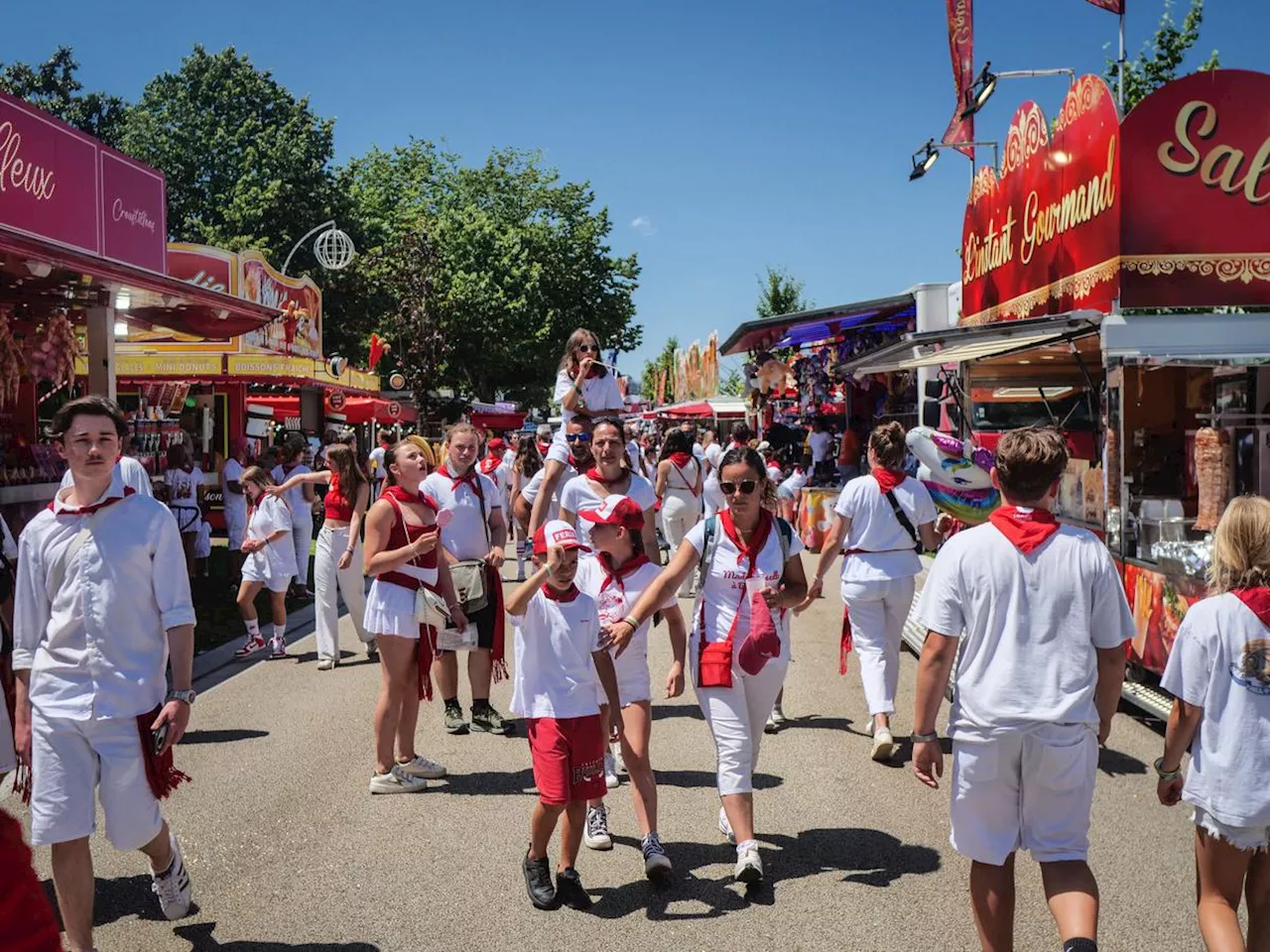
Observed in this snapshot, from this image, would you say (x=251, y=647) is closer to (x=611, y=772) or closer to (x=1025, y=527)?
(x=611, y=772)

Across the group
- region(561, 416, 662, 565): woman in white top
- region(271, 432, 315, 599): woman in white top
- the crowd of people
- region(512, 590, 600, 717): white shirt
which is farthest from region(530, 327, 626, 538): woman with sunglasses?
region(271, 432, 315, 599): woman in white top

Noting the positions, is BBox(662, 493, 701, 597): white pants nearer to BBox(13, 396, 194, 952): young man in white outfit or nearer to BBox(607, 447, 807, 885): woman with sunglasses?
BBox(607, 447, 807, 885): woman with sunglasses

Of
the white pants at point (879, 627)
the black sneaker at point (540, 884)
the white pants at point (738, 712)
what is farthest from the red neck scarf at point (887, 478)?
the black sneaker at point (540, 884)

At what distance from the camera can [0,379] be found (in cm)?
1173

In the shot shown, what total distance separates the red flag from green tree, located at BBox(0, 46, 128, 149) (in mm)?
42612

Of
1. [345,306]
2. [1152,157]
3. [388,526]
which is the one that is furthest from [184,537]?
[345,306]

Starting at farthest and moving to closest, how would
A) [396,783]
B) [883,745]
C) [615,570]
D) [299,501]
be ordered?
[299,501] < [883,745] < [396,783] < [615,570]

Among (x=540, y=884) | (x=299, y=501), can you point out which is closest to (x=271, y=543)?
(x=299, y=501)

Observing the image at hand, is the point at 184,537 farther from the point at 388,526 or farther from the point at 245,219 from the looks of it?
the point at 245,219

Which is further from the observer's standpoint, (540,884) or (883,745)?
(883,745)

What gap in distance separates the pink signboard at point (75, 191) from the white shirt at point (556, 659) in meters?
8.35

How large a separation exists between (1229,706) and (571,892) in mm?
2522

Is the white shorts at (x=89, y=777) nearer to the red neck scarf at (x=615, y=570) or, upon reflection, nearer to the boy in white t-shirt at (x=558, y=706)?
the boy in white t-shirt at (x=558, y=706)

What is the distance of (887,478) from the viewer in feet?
22.8
